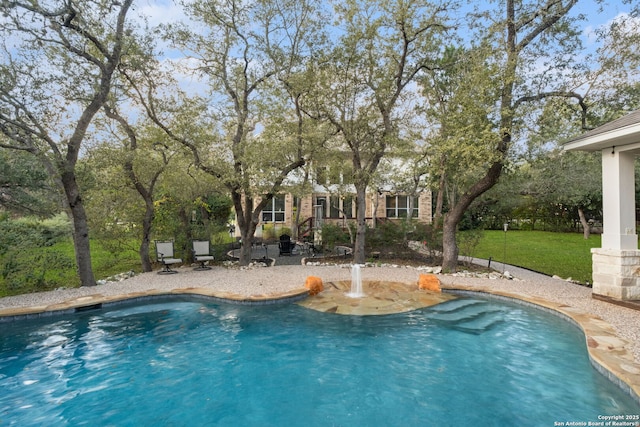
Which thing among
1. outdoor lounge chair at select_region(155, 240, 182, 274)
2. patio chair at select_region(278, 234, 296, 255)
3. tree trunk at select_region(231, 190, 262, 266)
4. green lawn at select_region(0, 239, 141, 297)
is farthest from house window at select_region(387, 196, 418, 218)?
green lawn at select_region(0, 239, 141, 297)

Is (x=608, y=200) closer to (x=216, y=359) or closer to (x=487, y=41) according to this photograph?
(x=487, y=41)

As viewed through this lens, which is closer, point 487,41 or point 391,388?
point 391,388

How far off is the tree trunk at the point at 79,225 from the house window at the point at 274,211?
→ 14187mm

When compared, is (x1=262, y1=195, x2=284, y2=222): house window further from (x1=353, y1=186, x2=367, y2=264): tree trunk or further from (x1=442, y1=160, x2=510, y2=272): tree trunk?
(x1=442, y1=160, x2=510, y2=272): tree trunk

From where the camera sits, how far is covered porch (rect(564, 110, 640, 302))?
671 cm

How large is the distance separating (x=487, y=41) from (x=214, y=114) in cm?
784

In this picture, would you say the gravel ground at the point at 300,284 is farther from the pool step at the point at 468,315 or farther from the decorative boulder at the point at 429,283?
the pool step at the point at 468,315

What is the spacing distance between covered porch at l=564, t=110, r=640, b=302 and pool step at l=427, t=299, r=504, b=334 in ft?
7.10

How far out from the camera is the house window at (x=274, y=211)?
22922 millimetres

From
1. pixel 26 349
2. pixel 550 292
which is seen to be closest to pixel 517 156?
pixel 550 292

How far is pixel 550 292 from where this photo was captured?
26.1 ft

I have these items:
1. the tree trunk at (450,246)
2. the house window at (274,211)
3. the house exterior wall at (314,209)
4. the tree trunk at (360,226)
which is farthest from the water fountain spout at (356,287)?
the house window at (274,211)

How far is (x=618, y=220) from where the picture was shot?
6805 mm

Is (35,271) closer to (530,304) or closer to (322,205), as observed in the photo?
(530,304)
